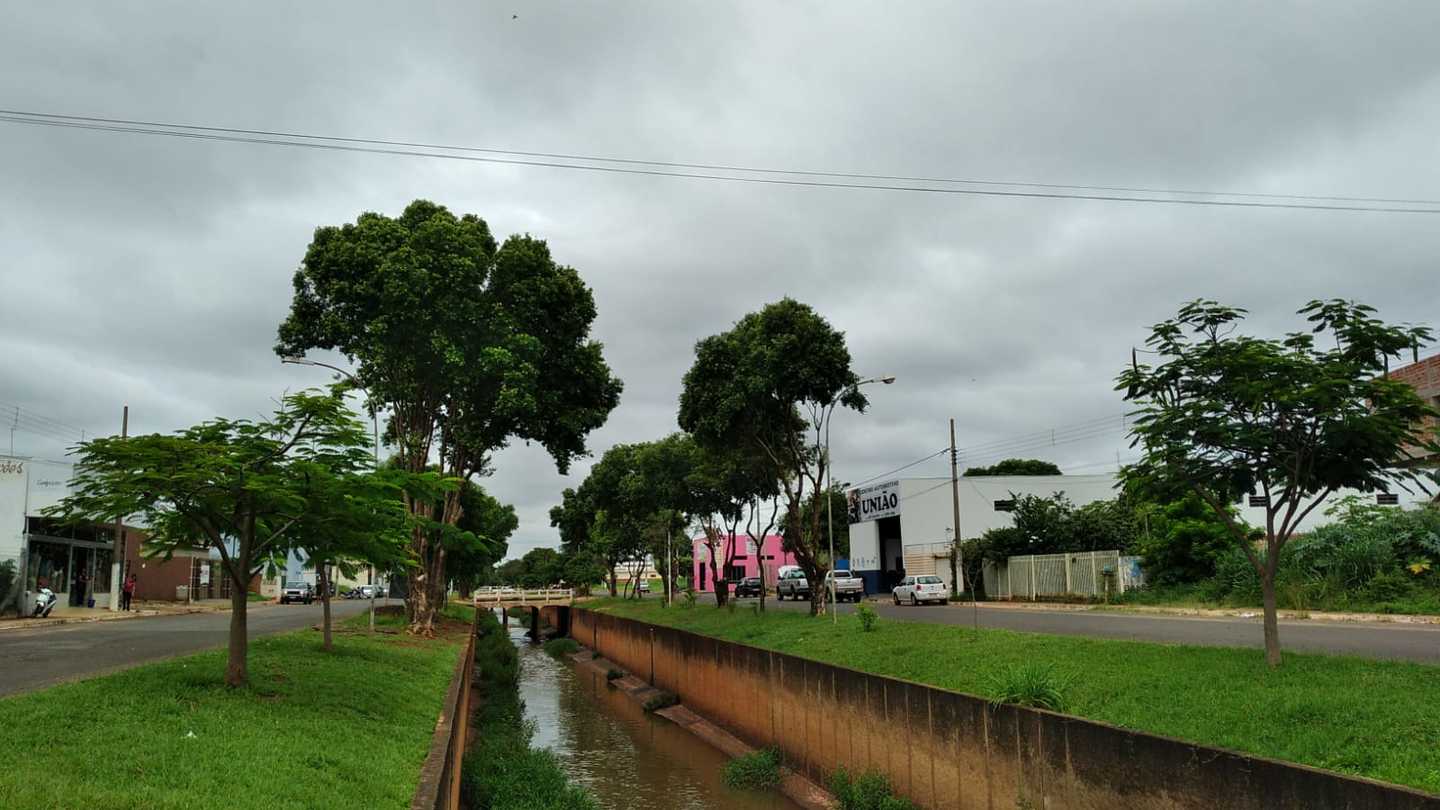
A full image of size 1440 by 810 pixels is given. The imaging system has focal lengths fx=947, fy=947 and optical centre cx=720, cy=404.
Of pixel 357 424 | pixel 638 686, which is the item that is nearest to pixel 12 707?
pixel 357 424

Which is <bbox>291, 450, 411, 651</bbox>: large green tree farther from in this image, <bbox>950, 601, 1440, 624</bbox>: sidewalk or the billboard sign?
the billboard sign

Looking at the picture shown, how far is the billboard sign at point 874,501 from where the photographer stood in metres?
57.9

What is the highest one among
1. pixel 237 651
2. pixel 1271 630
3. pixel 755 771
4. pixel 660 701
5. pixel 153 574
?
pixel 1271 630

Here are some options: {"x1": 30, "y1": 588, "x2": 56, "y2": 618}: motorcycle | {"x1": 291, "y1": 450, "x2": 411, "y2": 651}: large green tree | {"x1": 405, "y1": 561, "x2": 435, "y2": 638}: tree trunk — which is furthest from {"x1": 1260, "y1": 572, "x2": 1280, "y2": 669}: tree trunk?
{"x1": 30, "y1": 588, "x2": 56, "y2": 618}: motorcycle

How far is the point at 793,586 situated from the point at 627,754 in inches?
1191

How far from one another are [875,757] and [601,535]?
169 feet

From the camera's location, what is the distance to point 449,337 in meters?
25.1

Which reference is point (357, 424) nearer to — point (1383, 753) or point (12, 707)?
point (12, 707)

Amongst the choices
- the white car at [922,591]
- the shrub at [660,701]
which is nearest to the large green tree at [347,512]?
the shrub at [660,701]

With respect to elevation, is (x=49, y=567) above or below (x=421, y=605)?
above

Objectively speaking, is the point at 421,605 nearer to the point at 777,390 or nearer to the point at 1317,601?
the point at 777,390

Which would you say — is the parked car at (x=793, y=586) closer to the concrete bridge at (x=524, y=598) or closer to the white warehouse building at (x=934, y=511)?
the white warehouse building at (x=934, y=511)

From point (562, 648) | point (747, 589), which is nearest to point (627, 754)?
point (562, 648)

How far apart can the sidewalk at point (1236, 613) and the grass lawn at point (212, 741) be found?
68.4 feet
